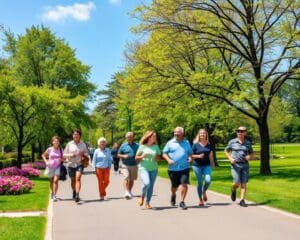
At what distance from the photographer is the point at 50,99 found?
2880 cm

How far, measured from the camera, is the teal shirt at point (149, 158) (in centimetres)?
1214

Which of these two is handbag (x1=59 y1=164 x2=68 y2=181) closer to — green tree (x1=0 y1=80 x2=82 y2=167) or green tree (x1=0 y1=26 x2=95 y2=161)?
green tree (x1=0 y1=80 x2=82 y2=167)

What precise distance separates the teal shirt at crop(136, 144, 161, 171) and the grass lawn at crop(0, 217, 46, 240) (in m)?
2.61

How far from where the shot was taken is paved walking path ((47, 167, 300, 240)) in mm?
8469

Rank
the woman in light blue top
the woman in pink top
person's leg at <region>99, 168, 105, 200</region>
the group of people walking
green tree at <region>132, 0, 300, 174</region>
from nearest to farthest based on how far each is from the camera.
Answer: the group of people walking → the woman in light blue top → person's leg at <region>99, 168, 105, 200</region> → the woman in pink top → green tree at <region>132, 0, 300, 174</region>

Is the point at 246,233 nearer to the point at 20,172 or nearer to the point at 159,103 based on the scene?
the point at 20,172

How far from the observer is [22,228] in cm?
935

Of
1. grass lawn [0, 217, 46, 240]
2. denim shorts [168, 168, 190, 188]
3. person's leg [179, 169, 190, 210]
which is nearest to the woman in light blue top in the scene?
denim shorts [168, 168, 190, 188]

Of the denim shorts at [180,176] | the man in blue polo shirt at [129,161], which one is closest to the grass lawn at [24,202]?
the man in blue polo shirt at [129,161]

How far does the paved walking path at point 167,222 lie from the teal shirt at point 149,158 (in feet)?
3.04

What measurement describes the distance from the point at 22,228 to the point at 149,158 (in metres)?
3.72

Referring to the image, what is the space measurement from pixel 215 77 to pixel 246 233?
16.2 m

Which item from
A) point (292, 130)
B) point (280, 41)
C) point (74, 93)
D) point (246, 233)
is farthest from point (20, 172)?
point (292, 130)

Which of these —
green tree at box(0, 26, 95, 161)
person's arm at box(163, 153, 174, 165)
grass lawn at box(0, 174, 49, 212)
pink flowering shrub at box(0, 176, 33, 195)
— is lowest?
grass lawn at box(0, 174, 49, 212)
